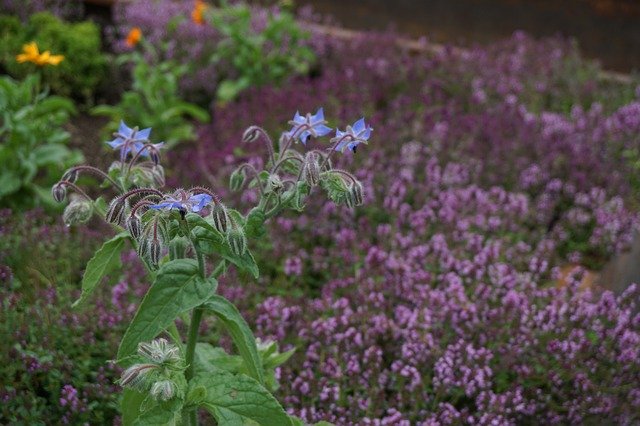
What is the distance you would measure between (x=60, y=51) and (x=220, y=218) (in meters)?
4.15

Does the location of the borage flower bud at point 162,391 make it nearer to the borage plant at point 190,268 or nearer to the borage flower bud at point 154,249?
the borage plant at point 190,268

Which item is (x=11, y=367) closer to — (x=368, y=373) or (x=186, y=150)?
(x=368, y=373)

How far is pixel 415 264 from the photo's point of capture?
3.25 metres

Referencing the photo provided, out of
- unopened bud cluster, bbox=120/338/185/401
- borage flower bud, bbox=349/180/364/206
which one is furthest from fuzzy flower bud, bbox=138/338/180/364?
borage flower bud, bbox=349/180/364/206

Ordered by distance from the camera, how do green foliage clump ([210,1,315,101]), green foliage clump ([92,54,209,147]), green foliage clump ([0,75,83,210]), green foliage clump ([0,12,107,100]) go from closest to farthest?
green foliage clump ([0,75,83,210])
green foliage clump ([92,54,209,147])
green foliage clump ([210,1,315,101])
green foliage clump ([0,12,107,100])

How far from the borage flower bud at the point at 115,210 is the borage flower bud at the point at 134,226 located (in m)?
0.09

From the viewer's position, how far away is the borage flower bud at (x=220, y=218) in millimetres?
1833

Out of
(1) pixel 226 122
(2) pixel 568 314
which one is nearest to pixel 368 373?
(2) pixel 568 314

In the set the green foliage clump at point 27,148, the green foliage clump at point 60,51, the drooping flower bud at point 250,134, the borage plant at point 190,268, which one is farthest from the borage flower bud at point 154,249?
the green foliage clump at point 60,51

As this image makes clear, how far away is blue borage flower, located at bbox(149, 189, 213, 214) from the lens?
173 centimetres

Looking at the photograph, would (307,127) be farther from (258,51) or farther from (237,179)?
(258,51)

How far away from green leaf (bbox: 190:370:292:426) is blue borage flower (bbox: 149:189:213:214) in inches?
17.2

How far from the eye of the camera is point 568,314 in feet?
9.80

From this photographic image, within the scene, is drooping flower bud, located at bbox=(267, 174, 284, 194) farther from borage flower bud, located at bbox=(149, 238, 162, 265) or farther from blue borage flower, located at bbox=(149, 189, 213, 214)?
borage flower bud, located at bbox=(149, 238, 162, 265)
